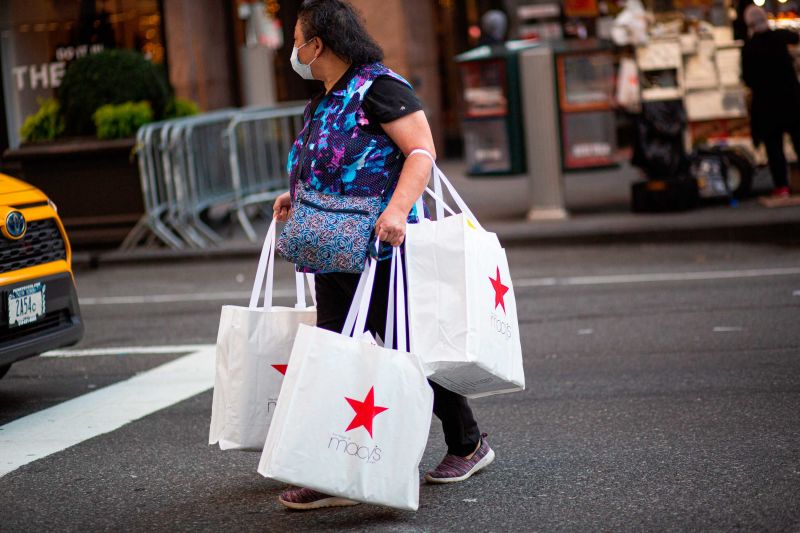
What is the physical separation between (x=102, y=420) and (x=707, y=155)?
8407 mm

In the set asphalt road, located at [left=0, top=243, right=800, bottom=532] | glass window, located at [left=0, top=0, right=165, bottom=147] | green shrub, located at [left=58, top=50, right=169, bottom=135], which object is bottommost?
asphalt road, located at [left=0, top=243, right=800, bottom=532]

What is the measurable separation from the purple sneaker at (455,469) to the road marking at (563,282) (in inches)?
196

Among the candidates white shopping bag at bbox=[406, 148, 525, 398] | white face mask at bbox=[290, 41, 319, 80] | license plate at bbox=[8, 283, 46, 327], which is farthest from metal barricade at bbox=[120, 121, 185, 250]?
white shopping bag at bbox=[406, 148, 525, 398]

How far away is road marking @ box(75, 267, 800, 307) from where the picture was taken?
955cm

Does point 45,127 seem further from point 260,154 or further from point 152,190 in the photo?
point 260,154

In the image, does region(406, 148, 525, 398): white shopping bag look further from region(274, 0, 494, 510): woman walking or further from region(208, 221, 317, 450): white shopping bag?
region(208, 221, 317, 450): white shopping bag

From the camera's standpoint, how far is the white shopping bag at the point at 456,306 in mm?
4227

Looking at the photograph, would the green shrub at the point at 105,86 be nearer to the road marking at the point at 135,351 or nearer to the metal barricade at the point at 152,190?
the metal barricade at the point at 152,190

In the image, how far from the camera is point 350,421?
4086 mm

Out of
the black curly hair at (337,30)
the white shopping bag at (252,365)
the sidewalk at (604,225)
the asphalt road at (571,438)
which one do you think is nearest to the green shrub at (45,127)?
the sidewalk at (604,225)

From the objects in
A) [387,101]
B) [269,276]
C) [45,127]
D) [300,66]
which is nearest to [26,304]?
[269,276]

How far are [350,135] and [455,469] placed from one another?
1.36 meters

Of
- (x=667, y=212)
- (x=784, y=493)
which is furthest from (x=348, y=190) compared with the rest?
(x=667, y=212)

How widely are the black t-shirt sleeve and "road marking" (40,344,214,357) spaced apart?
3.88 meters
